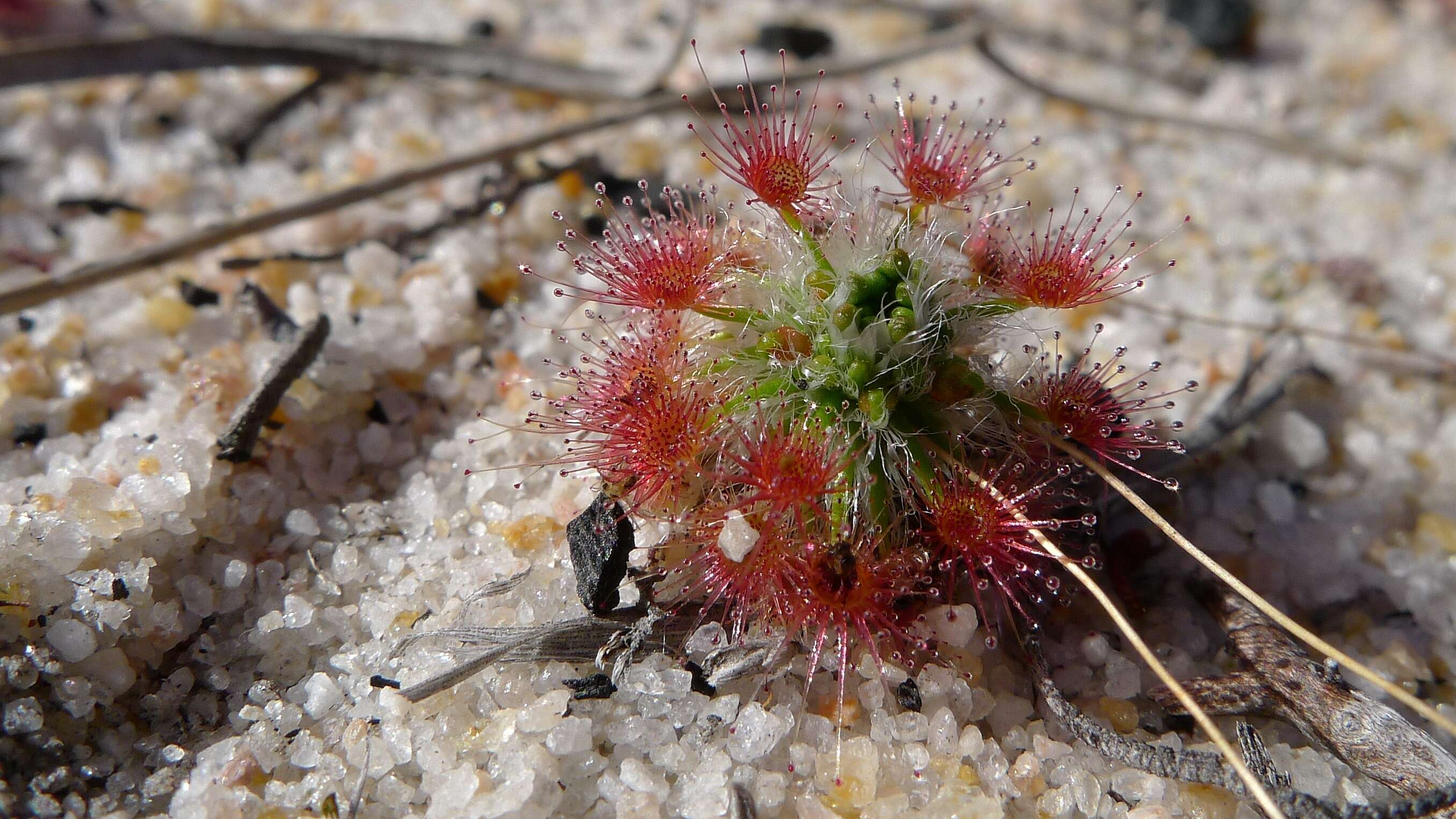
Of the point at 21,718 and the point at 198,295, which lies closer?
the point at 21,718

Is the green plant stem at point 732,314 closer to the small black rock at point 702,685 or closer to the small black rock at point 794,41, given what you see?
the small black rock at point 702,685

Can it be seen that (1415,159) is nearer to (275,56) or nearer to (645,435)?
(645,435)

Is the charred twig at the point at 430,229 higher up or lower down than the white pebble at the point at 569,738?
higher up

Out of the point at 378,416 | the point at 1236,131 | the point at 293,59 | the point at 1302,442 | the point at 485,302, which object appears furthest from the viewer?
the point at 1236,131

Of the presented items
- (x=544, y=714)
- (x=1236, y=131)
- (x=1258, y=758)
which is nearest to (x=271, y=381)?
(x=544, y=714)

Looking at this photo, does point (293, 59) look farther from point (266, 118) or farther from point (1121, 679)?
point (1121, 679)

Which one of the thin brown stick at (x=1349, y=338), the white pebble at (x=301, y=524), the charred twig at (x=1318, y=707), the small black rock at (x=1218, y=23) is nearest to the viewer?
the charred twig at (x=1318, y=707)

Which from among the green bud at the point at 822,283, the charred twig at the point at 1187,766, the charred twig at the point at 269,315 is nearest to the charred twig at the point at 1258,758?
the charred twig at the point at 1187,766

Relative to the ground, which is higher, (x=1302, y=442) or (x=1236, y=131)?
(x=1236, y=131)
